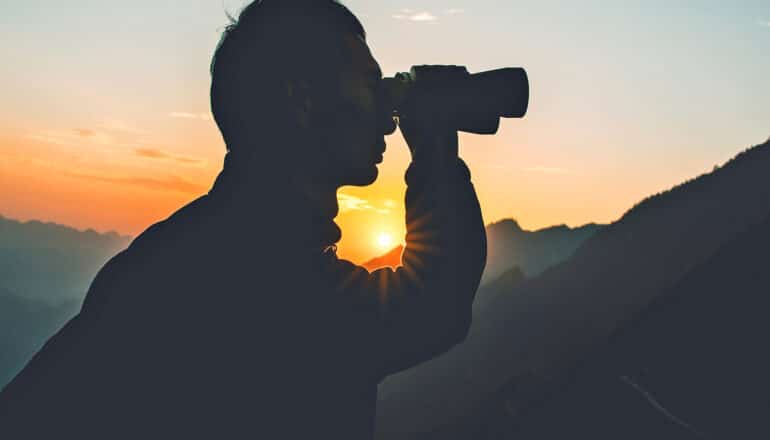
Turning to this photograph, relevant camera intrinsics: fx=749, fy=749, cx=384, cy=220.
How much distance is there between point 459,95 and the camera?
8.90ft

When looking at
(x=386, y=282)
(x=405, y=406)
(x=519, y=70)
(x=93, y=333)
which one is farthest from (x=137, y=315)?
(x=405, y=406)

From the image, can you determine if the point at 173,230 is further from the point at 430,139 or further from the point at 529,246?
the point at 529,246

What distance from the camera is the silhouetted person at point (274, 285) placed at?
7.12 ft

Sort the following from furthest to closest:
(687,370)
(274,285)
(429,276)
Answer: (687,370), (429,276), (274,285)

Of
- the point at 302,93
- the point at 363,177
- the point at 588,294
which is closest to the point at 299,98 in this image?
the point at 302,93

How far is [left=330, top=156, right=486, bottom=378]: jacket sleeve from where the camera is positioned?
2377 mm

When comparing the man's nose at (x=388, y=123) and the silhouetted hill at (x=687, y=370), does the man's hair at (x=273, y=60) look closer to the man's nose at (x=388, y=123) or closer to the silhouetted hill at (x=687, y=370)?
the man's nose at (x=388, y=123)

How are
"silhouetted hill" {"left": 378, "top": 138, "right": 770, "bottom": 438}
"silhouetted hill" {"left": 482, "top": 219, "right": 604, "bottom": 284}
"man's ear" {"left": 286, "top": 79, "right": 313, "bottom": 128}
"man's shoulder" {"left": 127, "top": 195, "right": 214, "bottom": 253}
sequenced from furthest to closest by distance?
"silhouetted hill" {"left": 482, "top": 219, "right": 604, "bottom": 284}
"silhouetted hill" {"left": 378, "top": 138, "right": 770, "bottom": 438}
"man's ear" {"left": 286, "top": 79, "right": 313, "bottom": 128}
"man's shoulder" {"left": 127, "top": 195, "right": 214, "bottom": 253}

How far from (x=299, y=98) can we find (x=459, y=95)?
606 mm

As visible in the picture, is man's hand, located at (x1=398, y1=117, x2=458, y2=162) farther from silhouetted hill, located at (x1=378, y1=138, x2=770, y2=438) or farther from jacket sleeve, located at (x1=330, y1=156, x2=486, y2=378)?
silhouetted hill, located at (x1=378, y1=138, x2=770, y2=438)

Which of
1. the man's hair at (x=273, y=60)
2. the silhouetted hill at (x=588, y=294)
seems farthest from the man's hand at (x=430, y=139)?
the silhouetted hill at (x=588, y=294)

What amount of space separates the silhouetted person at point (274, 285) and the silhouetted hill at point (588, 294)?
2826 centimetres

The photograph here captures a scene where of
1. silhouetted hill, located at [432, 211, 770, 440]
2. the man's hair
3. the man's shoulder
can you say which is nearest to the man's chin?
the man's hair

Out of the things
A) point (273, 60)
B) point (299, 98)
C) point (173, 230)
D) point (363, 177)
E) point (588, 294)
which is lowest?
point (588, 294)
